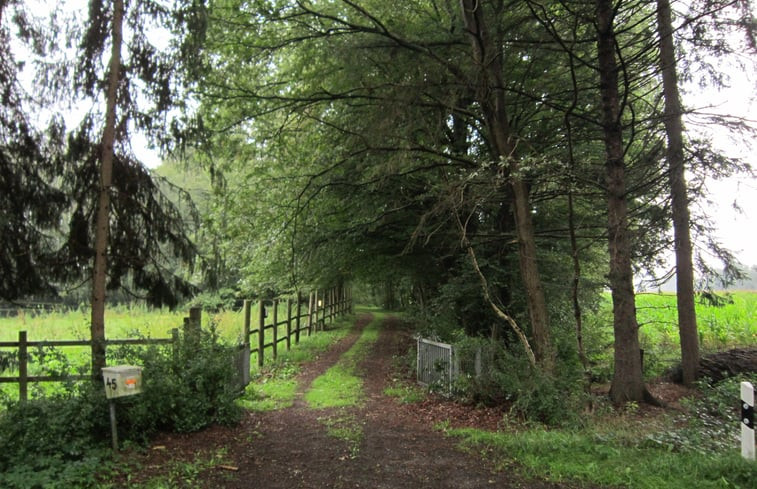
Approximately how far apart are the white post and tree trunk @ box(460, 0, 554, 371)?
3.05m

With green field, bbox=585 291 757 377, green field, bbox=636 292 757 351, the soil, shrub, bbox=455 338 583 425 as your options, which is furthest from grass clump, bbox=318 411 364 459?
green field, bbox=636 292 757 351

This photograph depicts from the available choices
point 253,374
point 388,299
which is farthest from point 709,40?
point 388,299

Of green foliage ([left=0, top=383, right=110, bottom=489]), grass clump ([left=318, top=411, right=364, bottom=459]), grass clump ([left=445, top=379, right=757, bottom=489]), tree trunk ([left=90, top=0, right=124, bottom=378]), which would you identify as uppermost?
tree trunk ([left=90, top=0, right=124, bottom=378])

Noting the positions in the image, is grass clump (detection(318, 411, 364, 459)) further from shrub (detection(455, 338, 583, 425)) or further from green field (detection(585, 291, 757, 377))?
green field (detection(585, 291, 757, 377))

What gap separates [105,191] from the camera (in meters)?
6.37

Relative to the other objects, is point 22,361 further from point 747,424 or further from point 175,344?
point 747,424

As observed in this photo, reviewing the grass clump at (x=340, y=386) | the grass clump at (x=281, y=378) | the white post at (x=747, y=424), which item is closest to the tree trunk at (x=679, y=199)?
the white post at (x=747, y=424)

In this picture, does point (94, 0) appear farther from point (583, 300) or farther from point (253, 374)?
point (583, 300)

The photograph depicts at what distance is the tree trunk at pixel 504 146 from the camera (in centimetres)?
806

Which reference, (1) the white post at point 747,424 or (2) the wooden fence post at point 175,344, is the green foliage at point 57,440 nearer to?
(2) the wooden fence post at point 175,344

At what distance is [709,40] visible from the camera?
816cm

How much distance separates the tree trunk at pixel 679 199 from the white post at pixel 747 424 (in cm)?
440

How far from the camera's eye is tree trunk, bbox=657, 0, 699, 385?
8.90 meters

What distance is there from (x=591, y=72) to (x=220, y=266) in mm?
8224
